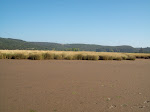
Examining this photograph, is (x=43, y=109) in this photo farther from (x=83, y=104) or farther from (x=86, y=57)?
(x=86, y=57)

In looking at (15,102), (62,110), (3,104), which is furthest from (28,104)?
(62,110)

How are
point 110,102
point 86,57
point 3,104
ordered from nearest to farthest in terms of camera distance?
point 3,104
point 110,102
point 86,57

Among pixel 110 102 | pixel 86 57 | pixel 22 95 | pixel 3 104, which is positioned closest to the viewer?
pixel 3 104

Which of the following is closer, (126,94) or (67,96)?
(67,96)

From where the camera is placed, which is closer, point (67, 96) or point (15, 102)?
point (15, 102)

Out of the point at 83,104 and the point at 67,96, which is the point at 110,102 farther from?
the point at 67,96

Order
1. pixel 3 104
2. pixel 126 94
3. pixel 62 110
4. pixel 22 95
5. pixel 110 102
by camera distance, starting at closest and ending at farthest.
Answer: pixel 62 110
pixel 3 104
pixel 110 102
pixel 22 95
pixel 126 94

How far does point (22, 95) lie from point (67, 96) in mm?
1302

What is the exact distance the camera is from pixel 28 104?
3.72 meters

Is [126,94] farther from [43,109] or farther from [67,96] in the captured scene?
[43,109]

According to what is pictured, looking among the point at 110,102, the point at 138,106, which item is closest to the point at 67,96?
the point at 110,102

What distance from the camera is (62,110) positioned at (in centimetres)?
346

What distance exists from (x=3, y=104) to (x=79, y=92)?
86.8 inches

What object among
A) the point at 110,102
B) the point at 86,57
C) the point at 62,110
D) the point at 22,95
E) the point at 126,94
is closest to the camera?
the point at 62,110
